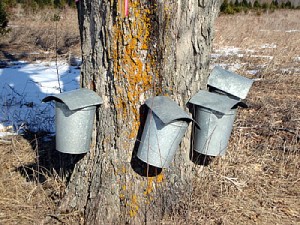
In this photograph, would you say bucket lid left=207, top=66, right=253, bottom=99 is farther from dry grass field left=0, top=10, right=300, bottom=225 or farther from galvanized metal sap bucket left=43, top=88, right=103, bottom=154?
galvanized metal sap bucket left=43, top=88, right=103, bottom=154

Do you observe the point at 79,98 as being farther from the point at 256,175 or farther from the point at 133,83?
the point at 256,175

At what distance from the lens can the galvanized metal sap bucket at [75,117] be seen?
2020mm

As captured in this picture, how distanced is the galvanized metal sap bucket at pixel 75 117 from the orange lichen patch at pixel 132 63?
17cm

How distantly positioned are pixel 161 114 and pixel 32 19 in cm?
1460

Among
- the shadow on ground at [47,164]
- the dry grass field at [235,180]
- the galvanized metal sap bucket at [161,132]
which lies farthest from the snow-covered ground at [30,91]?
the galvanized metal sap bucket at [161,132]

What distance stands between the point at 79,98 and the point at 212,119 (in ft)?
2.60

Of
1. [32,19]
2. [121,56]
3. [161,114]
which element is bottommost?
[32,19]

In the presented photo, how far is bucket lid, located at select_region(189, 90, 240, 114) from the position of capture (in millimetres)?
2077

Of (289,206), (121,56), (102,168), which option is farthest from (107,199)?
(289,206)

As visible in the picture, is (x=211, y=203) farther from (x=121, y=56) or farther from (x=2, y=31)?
(x=2, y=31)

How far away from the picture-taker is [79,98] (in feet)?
6.73

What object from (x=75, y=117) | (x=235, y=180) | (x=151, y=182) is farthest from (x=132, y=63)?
(x=235, y=180)

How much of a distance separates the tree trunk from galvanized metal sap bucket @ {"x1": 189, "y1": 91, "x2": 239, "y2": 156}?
91mm

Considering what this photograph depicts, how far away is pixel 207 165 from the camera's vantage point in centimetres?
267
